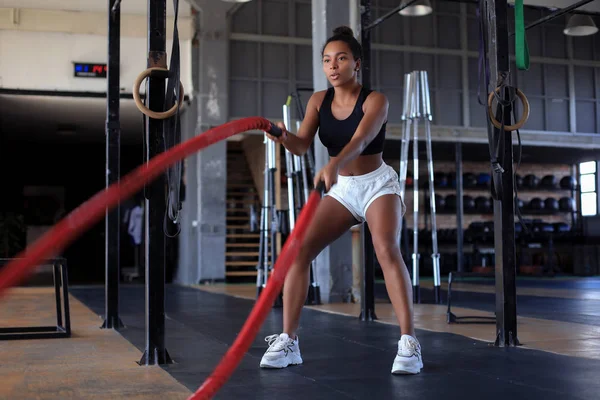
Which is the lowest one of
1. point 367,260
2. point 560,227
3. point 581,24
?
point 367,260

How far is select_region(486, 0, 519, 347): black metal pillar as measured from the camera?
3598 mm

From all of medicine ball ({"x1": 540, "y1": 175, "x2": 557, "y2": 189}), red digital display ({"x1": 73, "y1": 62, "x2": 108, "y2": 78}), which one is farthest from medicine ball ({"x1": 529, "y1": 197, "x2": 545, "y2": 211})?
red digital display ({"x1": 73, "y1": 62, "x2": 108, "y2": 78})

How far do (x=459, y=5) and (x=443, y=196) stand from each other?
14.5ft

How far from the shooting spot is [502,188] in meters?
3.64

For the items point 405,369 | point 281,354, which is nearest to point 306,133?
point 281,354

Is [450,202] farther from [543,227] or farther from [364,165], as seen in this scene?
[364,165]

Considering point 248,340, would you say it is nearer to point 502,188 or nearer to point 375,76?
point 502,188

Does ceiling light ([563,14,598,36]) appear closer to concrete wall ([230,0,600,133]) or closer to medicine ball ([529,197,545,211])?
concrete wall ([230,0,600,133])

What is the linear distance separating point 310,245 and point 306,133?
469 mm

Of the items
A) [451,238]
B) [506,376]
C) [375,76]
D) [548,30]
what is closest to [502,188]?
[506,376]

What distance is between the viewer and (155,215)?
3104 millimetres

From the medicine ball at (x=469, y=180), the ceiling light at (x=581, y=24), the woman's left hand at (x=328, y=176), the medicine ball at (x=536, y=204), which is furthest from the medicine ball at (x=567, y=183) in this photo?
the woman's left hand at (x=328, y=176)

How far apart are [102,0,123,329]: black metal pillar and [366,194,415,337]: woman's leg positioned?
236 centimetres

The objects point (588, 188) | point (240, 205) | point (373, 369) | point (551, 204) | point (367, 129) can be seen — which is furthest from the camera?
point (588, 188)
